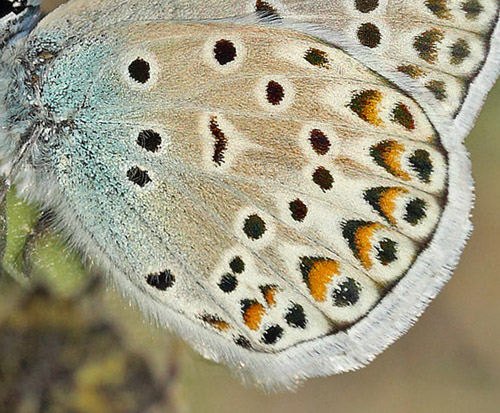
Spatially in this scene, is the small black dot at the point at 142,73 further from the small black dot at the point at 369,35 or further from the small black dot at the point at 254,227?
the small black dot at the point at 369,35

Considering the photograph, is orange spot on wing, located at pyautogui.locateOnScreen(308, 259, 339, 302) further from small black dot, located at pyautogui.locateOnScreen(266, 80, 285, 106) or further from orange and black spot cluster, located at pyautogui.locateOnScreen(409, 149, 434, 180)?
small black dot, located at pyautogui.locateOnScreen(266, 80, 285, 106)

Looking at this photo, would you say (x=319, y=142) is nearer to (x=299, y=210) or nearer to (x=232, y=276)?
(x=299, y=210)

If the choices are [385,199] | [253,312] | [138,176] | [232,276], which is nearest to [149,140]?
[138,176]

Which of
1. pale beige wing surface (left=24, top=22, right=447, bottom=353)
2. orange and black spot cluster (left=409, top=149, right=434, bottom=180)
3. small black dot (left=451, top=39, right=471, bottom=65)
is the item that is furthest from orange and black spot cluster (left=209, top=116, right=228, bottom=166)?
small black dot (left=451, top=39, right=471, bottom=65)

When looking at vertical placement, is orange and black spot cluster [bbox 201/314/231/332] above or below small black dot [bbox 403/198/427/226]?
below

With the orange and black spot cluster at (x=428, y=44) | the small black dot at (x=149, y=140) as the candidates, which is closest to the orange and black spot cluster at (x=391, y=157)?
the orange and black spot cluster at (x=428, y=44)

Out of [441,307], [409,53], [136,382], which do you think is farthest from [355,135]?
[441,307]

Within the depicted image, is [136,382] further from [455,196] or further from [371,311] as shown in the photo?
[455,196]
